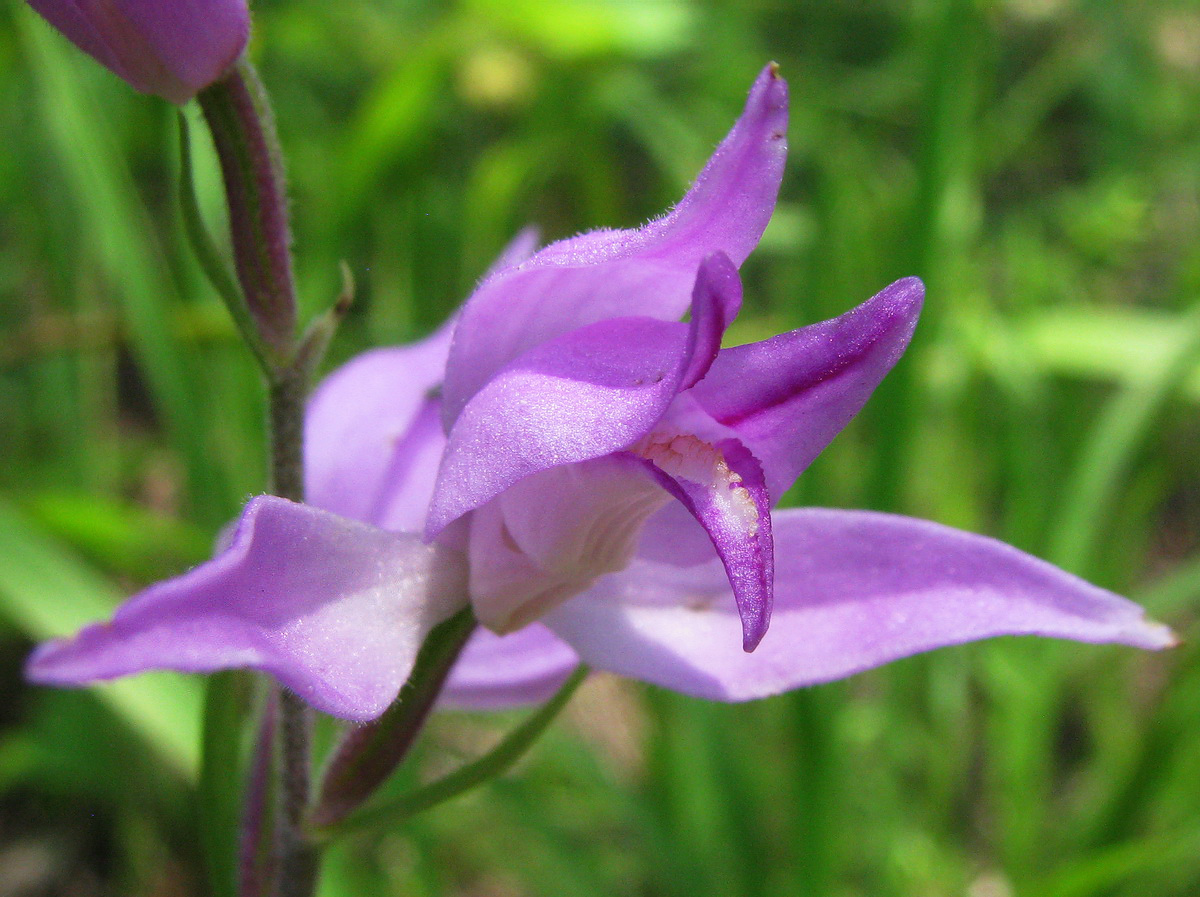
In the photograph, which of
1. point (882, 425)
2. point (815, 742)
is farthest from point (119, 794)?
point (882, 425)

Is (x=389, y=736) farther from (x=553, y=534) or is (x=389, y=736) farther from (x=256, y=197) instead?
(x=256, y=197)

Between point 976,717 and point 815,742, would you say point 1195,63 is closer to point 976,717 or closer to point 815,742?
point 976,717

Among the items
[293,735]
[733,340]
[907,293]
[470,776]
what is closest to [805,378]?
[907,293]

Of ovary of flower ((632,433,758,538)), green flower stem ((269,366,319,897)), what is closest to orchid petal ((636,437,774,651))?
ovary of flower ((632,433,758,538))

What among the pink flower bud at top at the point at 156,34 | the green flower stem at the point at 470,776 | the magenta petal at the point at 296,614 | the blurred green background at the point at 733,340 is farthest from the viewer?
the blurred green background at the point at 733,340

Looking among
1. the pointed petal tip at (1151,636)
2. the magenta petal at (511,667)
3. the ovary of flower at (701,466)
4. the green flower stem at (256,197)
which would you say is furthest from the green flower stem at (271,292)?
the pointed petal tip at (1151,636)

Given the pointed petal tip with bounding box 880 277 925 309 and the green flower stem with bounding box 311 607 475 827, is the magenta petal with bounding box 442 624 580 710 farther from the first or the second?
the pointed petal tip with bounding box 880 277 925 309

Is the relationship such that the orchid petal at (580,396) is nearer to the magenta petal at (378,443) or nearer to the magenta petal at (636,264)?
the magenta petal at (636,264)
